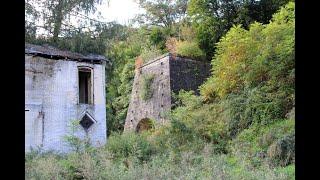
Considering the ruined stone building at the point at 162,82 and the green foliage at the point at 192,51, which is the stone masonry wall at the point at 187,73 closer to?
the ruined stone building at the point at 162,82

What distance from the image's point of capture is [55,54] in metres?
11.3

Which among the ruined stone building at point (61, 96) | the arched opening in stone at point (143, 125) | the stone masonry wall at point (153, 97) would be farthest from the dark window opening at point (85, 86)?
the arched opening in stone at point (143, 125)

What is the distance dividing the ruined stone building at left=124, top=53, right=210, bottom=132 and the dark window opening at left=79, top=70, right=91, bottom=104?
2050mm

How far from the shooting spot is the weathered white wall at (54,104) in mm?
10844

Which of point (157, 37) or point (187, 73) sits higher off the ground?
point (157, 37)

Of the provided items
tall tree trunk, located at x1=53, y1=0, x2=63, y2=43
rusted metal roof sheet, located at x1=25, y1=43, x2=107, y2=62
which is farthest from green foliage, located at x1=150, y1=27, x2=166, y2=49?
tall tree trunk, located at x1=53, y1=0, x2=63, y2=43

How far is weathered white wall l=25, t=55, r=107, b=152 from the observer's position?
10844mm

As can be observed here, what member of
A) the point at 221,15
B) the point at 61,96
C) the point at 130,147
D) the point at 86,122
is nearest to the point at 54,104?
the point at 61,96

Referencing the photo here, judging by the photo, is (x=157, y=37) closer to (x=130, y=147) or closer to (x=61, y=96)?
(x=61, y=96)

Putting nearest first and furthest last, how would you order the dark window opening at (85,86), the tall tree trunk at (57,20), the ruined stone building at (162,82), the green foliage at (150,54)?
the dark window opening at (85,86) → the tall tree trunk at (57,20) → the ruined stone building at (162,82) → the green foliage at (150,54)

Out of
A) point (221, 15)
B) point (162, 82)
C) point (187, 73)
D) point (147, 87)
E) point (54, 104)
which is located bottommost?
point (54, 104)

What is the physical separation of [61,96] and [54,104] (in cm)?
31

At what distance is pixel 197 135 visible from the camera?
9.70 m
